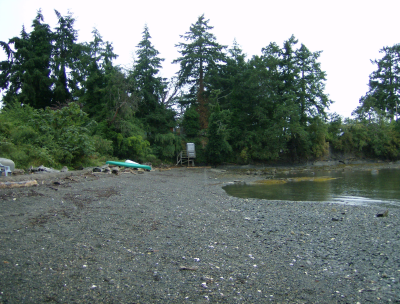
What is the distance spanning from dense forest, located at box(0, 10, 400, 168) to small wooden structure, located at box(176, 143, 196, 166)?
35.8 inches

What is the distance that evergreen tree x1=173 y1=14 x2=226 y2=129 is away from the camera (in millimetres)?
37719

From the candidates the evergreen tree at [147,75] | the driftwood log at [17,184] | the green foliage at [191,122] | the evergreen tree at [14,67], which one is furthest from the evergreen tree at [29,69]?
the driftwood log at [17,184]

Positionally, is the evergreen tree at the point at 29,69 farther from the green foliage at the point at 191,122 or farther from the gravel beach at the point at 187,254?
the gravel beach at the point at 187,254

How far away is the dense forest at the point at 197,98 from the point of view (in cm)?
2978

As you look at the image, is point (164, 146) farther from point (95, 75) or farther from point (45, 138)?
point (45, 138)

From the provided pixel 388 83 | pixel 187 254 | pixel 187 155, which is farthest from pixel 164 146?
pixel 388 83

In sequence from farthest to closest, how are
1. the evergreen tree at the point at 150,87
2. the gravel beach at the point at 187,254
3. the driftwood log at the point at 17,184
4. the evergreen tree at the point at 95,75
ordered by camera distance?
the evergreen tree at the point at 150,87
the evergreen tree at the point at 95,75
the driftwood log at the point at 17,184
the gravel beach at the point at 187,254

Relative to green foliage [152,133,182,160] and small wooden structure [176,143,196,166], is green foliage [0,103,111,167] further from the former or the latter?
small wooden structure [176,143,196,166]

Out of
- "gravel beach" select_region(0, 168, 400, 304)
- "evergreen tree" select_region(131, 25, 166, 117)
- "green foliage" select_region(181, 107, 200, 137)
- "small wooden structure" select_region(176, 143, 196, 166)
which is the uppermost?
"evergreen tree" select_region(131, 25, 166, 117)

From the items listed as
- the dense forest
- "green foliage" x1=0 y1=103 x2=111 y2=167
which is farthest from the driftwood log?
the dense forest

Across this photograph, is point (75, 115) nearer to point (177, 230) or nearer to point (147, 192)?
point (147, 192)

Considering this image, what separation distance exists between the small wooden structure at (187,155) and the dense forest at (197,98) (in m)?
0.91

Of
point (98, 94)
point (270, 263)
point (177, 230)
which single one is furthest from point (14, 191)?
point (98, 94)

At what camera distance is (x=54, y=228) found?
5.88m
